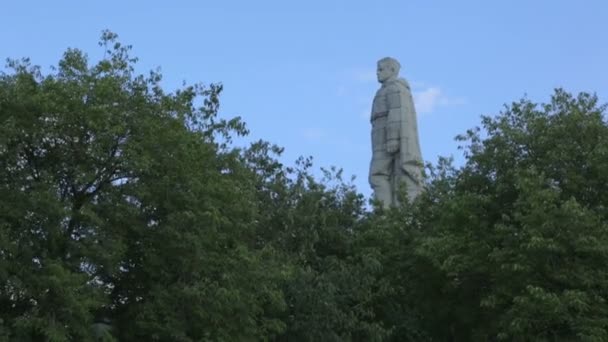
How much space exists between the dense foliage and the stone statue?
863 centimetres

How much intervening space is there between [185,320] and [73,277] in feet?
9.22

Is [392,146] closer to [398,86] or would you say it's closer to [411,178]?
[411,178]

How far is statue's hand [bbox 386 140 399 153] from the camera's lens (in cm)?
3516

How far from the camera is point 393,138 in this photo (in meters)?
35.2

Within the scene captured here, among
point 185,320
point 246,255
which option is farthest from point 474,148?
point 185,320

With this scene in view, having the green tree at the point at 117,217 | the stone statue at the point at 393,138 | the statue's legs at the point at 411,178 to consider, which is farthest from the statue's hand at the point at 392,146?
the green tree at the point at 117,217

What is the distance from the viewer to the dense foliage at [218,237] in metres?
19.5

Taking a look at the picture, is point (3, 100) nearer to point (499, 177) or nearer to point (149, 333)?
point (149, 333)

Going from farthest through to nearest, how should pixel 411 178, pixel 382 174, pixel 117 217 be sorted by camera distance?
pixel 382 174 → pixel 411 178 → pixel 117 217

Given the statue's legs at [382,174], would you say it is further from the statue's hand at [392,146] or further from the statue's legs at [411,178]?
the statue's legs at [411,178]

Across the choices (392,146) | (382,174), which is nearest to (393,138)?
(392,146)

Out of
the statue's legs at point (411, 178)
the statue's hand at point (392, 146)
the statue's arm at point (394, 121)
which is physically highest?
the statue's arm at point (394, 121)

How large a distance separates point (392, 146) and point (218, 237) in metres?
15.2

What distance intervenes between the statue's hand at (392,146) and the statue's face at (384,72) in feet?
7.94
